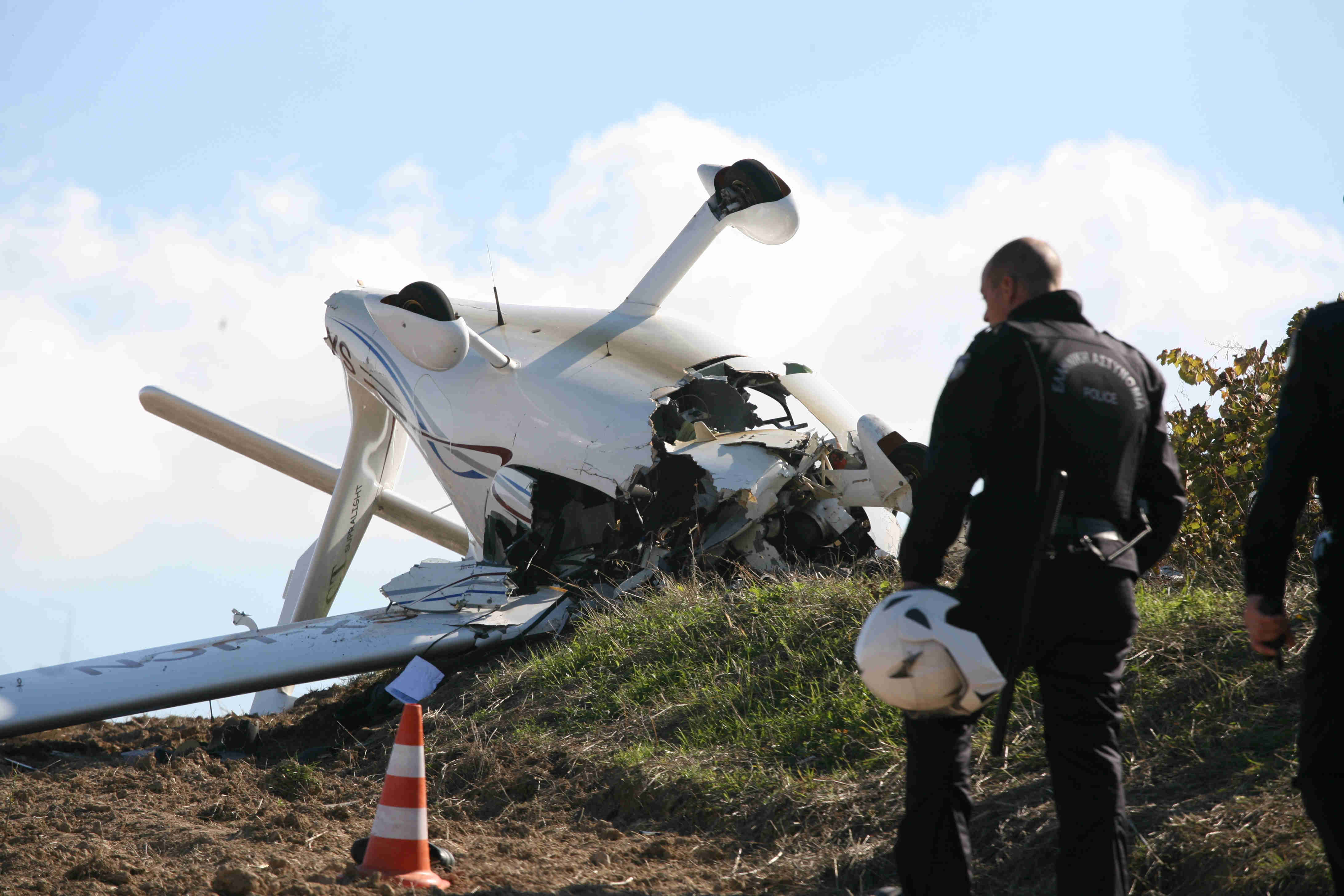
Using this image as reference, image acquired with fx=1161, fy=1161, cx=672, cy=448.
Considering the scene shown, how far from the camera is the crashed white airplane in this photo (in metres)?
7.75

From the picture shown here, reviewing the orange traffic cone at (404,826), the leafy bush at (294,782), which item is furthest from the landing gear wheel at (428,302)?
the orange traffic cone at (404,826)

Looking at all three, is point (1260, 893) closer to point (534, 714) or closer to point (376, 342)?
point (534, 714)

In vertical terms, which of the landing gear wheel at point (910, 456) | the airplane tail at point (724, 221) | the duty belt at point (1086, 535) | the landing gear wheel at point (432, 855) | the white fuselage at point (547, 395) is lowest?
the landing gear wheel at point (432, 855)

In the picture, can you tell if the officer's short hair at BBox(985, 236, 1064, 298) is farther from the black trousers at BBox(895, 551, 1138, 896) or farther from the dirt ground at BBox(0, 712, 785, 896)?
the dirt ground at BBox(0, 712, 785, 896)

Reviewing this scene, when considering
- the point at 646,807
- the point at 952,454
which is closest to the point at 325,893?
the point at 646,807

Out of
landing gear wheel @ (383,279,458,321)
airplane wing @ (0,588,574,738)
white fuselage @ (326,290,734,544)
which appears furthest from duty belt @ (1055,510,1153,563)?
landing gear wheel @ (383,279,458,321)

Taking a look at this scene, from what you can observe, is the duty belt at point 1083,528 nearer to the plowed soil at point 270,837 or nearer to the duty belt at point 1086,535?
the duty belt at point 1086,535

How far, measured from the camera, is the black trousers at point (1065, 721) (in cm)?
288

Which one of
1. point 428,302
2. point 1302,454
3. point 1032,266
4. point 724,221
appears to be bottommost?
point 1302,454

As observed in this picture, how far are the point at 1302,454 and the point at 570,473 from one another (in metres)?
6.66

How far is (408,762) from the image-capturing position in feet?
14.0

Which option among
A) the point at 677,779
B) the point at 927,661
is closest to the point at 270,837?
the point at 677,779

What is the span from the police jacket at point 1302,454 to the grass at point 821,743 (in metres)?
0.98

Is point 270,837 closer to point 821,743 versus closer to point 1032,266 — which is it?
point 821,743
